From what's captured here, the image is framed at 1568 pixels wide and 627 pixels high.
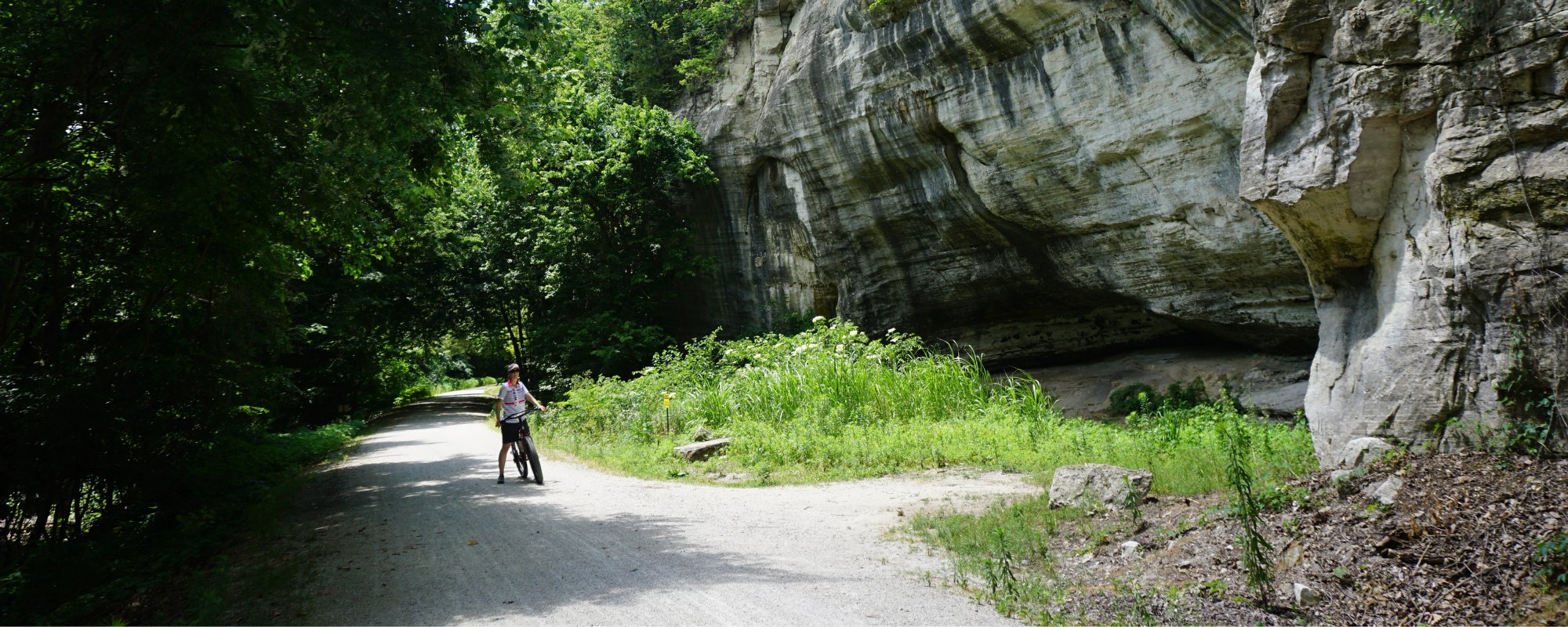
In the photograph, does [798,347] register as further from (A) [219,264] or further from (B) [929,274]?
(A) [219,264]

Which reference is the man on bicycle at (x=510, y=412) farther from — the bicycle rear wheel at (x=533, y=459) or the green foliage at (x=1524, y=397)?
the green foliage at (x=1524, y=397)

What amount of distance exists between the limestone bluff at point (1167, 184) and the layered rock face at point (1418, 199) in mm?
16

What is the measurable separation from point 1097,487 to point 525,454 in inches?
254

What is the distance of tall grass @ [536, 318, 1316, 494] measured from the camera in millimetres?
7309

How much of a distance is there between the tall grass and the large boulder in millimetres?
388

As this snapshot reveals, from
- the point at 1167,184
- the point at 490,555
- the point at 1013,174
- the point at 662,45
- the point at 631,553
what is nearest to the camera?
the point at 631,553

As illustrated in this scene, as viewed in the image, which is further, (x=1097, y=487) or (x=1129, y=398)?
(x=1129, y=398)

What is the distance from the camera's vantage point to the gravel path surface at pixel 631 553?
421 cm

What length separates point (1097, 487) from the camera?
545 cm

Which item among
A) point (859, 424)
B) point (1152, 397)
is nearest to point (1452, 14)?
point (859, 424)

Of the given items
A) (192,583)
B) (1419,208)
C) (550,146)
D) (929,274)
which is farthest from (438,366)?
(1419,208)

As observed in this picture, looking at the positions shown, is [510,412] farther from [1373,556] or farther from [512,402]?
[1373,556]

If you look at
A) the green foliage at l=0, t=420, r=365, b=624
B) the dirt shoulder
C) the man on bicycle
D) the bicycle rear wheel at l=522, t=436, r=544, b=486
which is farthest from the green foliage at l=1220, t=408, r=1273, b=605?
the man on bicycle

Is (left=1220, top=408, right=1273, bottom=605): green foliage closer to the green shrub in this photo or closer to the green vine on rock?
the green vine on rock
